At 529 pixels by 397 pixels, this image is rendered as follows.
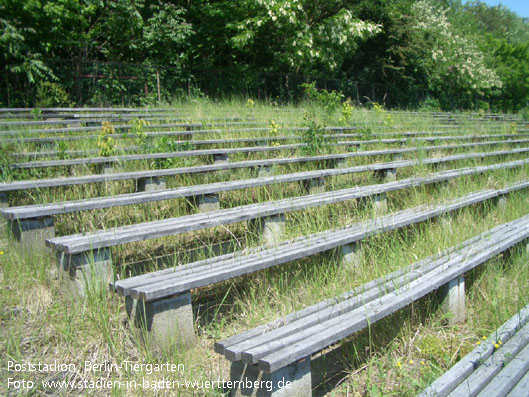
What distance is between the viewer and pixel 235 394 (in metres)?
2.06

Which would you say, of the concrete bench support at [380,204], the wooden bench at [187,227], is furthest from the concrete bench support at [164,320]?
the concrete bench support at [380,204]

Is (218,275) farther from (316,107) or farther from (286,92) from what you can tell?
(286,92)

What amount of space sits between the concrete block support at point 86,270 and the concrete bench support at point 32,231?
0.44 metres

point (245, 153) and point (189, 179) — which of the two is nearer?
point (189, 179)

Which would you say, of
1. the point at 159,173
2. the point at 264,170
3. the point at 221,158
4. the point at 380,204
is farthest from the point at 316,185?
the point at 159,173

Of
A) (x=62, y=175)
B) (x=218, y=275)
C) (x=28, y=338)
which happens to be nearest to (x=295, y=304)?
(x=218, y=275)

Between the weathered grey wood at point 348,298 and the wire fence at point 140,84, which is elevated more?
the wire fence at point 140,84

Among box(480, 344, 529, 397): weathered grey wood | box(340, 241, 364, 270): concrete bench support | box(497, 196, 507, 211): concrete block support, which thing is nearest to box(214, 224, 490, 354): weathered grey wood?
box(340, 241, 364, 270): concrete bench support

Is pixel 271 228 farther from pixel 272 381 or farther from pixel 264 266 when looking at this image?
pixel 272 381

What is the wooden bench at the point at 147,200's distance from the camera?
3.12 meters

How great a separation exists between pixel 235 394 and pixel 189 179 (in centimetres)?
349

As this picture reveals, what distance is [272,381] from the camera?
189cm

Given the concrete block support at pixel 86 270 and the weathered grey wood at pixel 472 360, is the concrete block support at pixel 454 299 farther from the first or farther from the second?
the concrete block support at pixel 86 270

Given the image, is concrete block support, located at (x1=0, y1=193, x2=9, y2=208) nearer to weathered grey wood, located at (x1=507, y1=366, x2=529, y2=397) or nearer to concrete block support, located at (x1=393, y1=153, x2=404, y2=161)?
weathered grey wood, located at (x1=507, y1=366, x2=529, y2=397)
